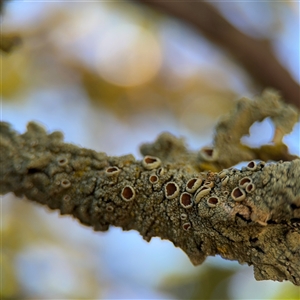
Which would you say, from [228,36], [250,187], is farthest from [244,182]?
[228,36]

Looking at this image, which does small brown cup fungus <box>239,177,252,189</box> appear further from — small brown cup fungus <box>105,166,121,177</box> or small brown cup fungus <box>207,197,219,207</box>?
small brown cup fungus <box>105,166,121,177</box>

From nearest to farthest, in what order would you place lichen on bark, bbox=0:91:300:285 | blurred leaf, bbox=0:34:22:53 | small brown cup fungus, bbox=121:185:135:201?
lichen on bark, bbox=0:91:300:285, small brown cup fungus, bbox=121:185:135:201, blurred leaf, bbox=0:34:22:53

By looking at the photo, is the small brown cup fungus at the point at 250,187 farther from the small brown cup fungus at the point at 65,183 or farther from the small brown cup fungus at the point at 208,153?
the small brown cup fungus at the point at 65,183

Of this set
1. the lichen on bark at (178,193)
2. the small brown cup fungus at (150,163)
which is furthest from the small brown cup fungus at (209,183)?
the small brown cup fungus at (150,163)

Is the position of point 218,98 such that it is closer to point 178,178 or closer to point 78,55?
point 78,55

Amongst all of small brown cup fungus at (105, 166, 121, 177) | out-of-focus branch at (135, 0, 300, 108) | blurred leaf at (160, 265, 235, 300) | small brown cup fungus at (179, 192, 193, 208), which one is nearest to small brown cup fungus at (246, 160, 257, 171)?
small brown cup fungus at (179, 192, 193, 208)

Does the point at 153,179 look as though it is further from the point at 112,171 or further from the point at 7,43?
the point at 7,43

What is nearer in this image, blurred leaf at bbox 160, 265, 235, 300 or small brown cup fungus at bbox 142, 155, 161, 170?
small brown cup fungus at bbox 142, 155, 161, 170

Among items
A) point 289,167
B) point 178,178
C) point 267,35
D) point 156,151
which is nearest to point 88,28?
point 267,35
